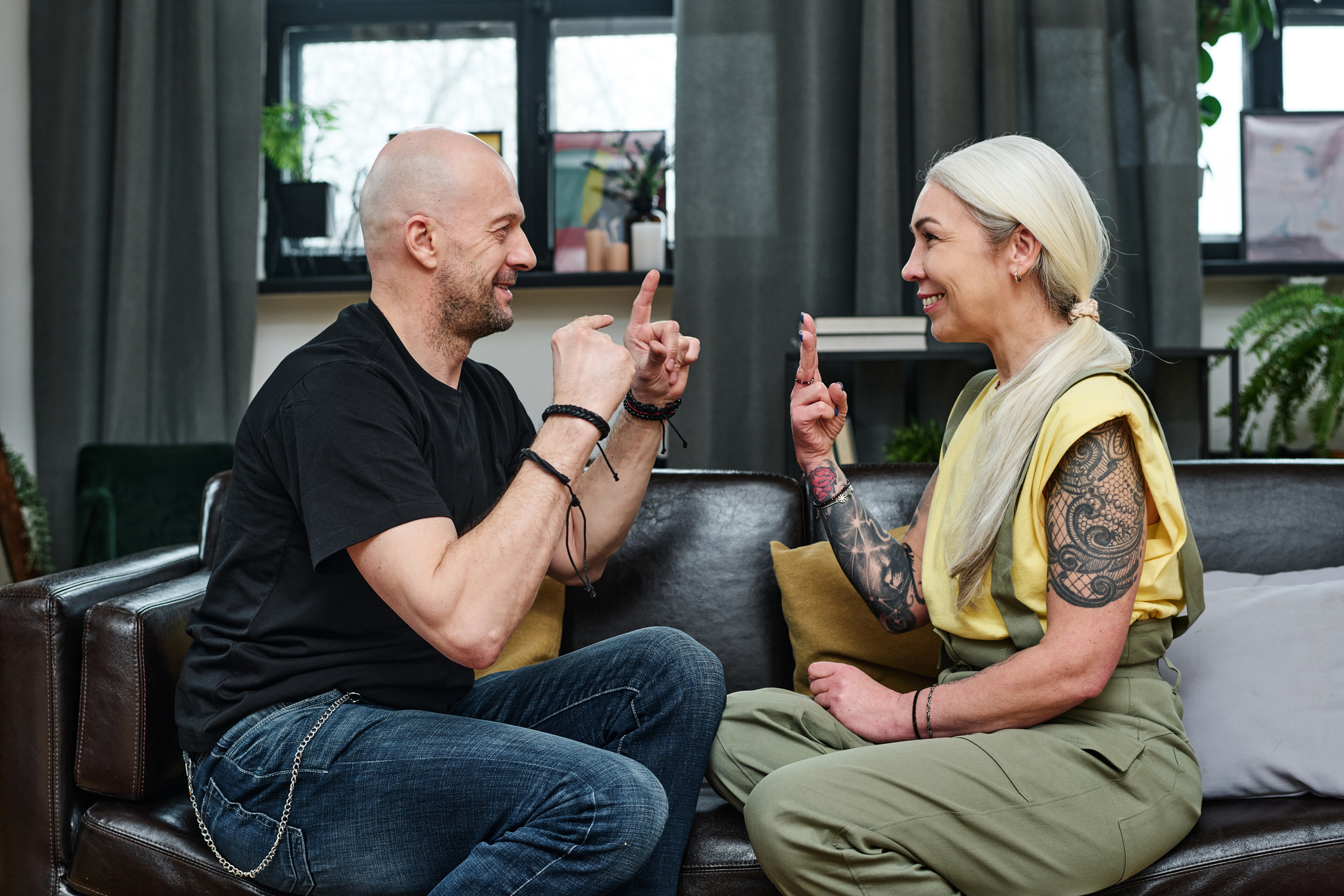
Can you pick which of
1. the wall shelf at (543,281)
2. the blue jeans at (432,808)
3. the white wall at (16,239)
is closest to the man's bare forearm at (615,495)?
the blue jeans at (432,808)

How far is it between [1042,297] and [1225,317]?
199cm

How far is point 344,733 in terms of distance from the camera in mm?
1181

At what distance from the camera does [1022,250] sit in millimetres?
1339

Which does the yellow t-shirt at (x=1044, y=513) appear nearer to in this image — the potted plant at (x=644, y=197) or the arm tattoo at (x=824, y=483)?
the arm tattoo at (x=824, y=483)

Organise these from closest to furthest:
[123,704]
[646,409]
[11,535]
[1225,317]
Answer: [123,704] < [646,409] < [11,535] < [1225,317]

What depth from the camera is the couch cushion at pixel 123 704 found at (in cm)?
134

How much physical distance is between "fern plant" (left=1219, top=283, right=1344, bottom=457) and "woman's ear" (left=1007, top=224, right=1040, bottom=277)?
5.14ft

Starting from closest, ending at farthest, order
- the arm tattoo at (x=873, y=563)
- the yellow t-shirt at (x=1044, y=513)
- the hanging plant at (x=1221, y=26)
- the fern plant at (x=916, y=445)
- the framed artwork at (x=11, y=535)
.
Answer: the yellow t-shirt at (x=1044, y=513) → the arm tattoo at (x=873, y=563) → the fern plant at (x=916, y=445) → the framed artwork at (x=11, y=535) → the hanging plant at (x=1221, y=26)

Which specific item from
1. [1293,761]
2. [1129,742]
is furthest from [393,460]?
[1293,761]

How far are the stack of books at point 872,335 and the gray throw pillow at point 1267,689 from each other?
3.81 ft

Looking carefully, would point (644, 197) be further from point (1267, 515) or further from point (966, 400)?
point (1267, 515)

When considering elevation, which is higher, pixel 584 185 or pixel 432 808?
pixel 584 185

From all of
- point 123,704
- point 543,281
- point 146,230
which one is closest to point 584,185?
point 543,281

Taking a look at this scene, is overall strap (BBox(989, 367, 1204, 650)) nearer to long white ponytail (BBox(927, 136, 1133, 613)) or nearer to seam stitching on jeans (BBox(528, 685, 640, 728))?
long white ponytail (BBox(927, 136, 1133, 613))
